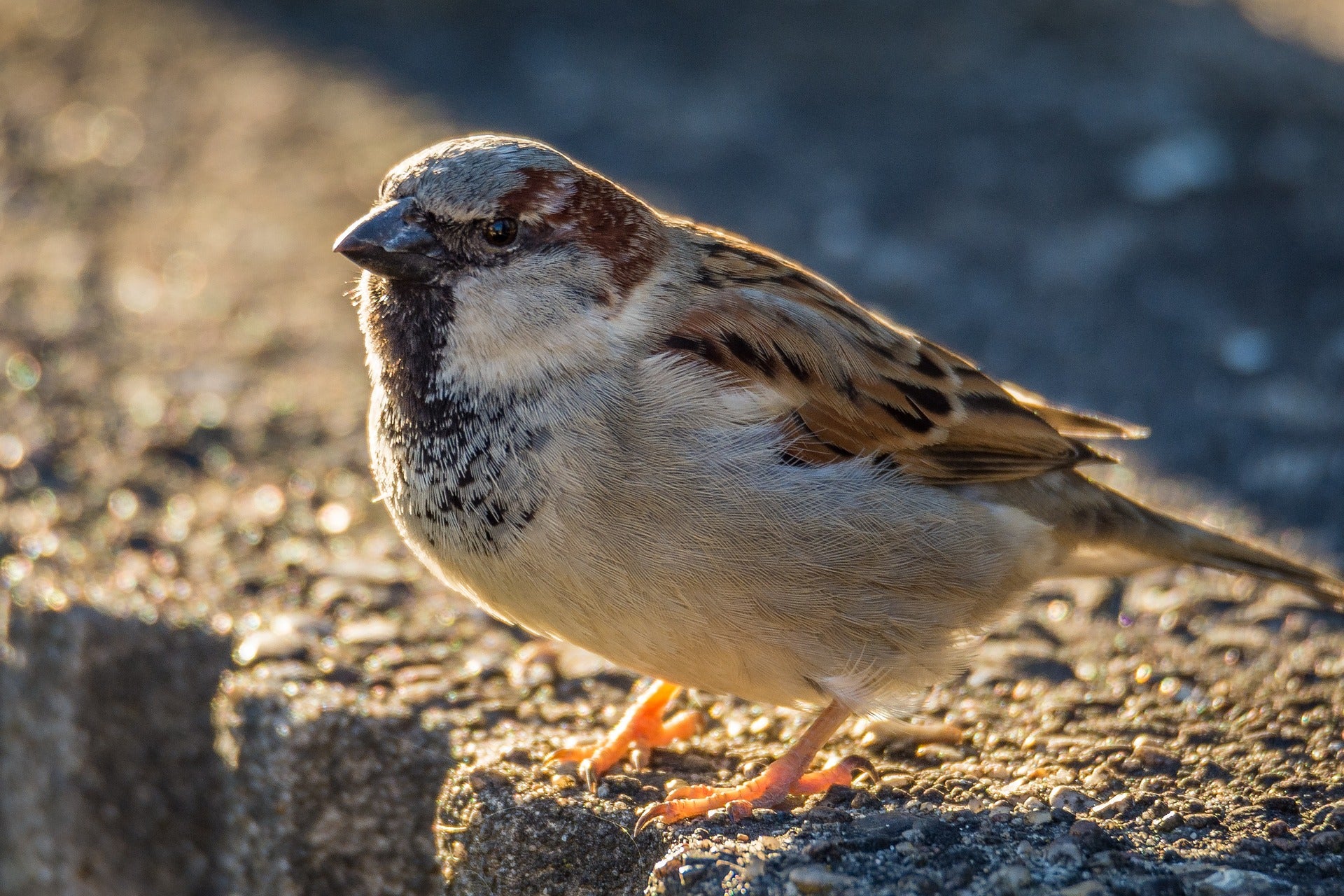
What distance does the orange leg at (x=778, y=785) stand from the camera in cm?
268

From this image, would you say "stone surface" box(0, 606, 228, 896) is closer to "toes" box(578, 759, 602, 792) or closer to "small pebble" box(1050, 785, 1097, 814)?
"toes" box(578, 759, 602, 792)

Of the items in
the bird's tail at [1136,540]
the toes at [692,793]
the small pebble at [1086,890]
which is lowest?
the small pebble at [1086,890]

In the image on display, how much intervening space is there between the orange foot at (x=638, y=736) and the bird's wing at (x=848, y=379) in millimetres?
707

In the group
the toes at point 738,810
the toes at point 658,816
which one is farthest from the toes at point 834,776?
the toes at point 658,816

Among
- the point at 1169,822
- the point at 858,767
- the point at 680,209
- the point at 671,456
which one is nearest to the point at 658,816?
the point at 858,767

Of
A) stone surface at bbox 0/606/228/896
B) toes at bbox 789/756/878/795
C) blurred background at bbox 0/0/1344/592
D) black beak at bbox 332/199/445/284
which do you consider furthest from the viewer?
blurred background at bbox 0/0/1344/592

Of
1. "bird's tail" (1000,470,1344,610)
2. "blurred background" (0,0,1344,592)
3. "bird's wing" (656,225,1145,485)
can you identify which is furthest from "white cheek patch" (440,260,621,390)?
"blurred background" (0,0,1344,592)

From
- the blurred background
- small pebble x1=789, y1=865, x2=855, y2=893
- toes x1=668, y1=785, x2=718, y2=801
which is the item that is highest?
the blurred background

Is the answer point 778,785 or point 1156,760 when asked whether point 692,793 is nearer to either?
point 778,785

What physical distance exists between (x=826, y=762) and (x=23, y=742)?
199 cm

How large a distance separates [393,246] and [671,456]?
0.69 metres

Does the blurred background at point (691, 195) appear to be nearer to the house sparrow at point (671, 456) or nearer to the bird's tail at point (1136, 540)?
the bird's tail at point (1136, 540)

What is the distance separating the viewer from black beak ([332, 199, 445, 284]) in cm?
272

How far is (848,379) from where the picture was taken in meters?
2.93
